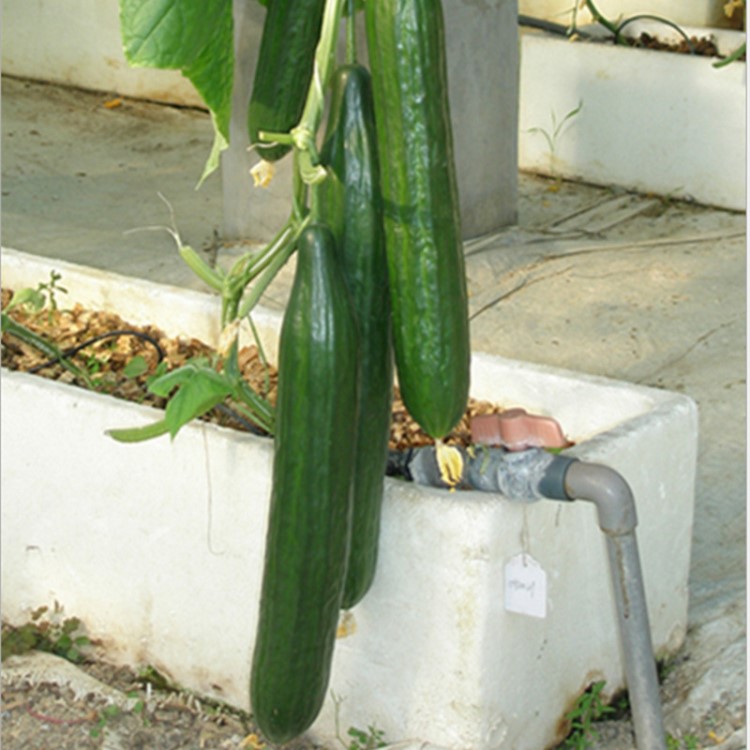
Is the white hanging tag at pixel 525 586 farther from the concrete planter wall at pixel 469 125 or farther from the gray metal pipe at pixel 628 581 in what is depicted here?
the concrete planter wall at pixel 469 125

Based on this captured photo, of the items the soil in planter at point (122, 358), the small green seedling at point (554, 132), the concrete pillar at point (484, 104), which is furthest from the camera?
the small green seedling at point (554, 132)

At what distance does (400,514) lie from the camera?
8.77 feet

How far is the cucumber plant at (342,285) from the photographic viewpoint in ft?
7.06

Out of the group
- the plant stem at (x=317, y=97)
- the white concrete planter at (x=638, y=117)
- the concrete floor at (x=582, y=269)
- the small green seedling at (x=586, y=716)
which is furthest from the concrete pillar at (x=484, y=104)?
the plant stem at (x=317, y=97)

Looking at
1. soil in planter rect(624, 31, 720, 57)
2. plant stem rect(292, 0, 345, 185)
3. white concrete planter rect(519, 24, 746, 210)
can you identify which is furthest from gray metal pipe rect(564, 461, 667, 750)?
soil in planter rect(624, 31, 720, 57)

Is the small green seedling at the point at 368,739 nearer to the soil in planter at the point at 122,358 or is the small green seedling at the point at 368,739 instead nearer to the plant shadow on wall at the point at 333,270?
the plant shadow on wall at the point at 333,270

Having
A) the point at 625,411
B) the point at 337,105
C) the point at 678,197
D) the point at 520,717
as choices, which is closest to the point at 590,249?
the point at 678,197

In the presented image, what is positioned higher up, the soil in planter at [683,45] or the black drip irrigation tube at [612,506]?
the black drip irrigation tube at [612,506]

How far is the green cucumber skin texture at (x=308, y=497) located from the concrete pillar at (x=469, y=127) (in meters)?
2.99

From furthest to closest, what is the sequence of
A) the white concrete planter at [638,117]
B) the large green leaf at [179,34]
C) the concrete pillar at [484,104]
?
the white concrete planter at [638,117]
the concrete pillar at [484,104]
the large green leaf at [179,34]

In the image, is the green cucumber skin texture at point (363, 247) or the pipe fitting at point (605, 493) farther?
the pipe fitting at point (605, 493)

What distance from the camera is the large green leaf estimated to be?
2.01m

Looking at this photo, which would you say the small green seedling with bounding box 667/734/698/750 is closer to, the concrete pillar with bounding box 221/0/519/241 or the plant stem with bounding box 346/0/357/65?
the plant stem with bounding box 346/0/357/65

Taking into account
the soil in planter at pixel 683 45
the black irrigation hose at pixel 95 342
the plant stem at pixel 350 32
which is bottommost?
the soil in planter at pixel 683 45
